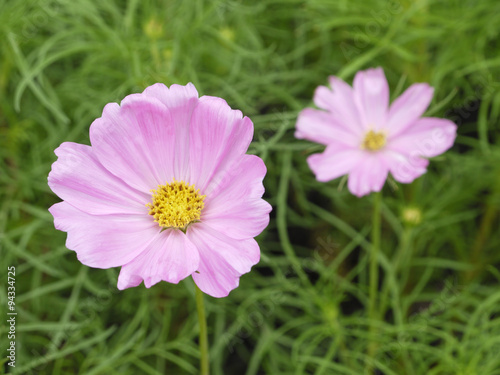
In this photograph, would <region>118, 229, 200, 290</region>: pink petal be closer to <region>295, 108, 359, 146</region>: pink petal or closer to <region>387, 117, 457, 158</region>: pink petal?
<region>295, 108, 359, 146</region>: pink petal

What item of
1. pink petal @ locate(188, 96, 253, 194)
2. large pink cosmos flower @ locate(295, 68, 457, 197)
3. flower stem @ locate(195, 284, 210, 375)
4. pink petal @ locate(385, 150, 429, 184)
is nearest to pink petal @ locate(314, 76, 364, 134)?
large pink cosmos flower @ locate(295, 68, 457, 197)

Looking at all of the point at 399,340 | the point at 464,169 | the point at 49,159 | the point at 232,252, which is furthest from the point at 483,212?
the point at 49,159

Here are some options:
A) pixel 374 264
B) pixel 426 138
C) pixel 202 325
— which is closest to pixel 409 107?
pixel 426 138

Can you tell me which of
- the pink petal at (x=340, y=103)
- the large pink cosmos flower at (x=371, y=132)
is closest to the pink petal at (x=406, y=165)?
the large pink cosmos flower at (x=371, y=132)

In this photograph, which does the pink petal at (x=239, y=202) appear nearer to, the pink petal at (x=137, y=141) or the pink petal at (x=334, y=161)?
the pink petal at (x=137, y=141)

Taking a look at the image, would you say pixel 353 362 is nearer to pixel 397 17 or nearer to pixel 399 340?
pixel 399 340

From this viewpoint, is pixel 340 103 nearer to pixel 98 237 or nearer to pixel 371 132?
pixel 371 132
